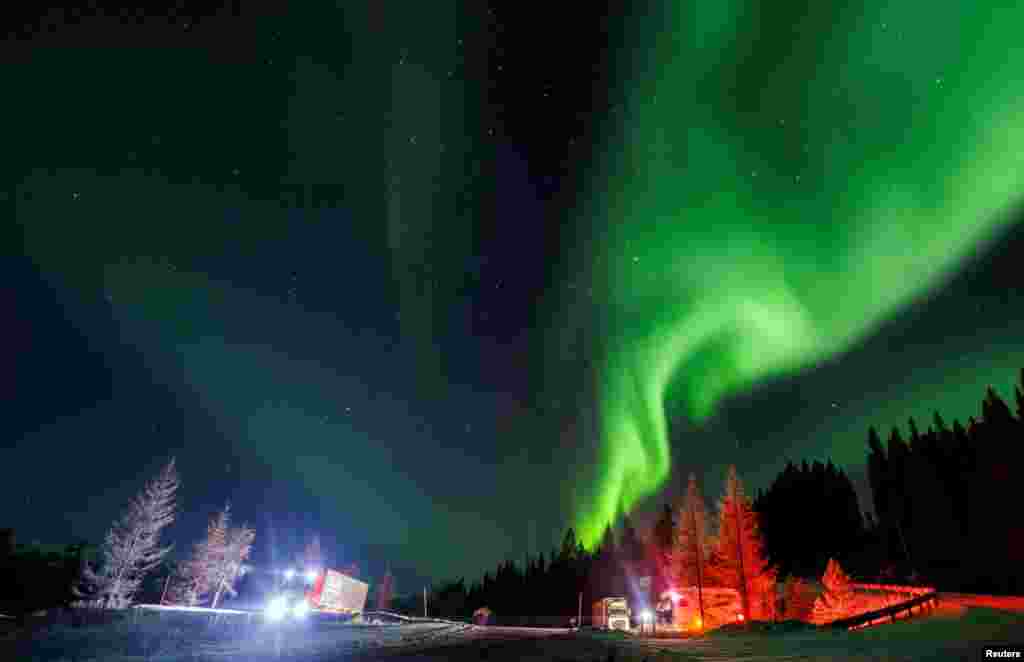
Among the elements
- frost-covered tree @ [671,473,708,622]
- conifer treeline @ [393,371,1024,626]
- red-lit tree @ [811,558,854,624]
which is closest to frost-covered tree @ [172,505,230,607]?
conifer treeline @ [393,371,1024,626]

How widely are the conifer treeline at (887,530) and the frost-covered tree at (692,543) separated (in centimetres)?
235

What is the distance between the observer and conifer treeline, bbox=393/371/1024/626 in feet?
201

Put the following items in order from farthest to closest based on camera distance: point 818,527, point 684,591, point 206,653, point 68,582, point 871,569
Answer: point 818,527 → point 871,569 → point 684,591 → point 68,582 → point 206,653

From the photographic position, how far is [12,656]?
13.2 meters

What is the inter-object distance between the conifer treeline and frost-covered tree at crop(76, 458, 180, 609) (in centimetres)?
5764

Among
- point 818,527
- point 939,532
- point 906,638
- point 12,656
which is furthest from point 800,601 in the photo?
point 12,656

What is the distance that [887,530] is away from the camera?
82.2m

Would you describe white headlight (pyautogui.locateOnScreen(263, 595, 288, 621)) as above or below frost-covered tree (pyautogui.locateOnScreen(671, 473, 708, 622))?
below

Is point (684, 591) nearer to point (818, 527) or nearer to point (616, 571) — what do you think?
point (818, 527)

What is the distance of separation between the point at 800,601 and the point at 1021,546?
27091mm

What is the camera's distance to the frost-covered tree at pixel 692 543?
55478 mm

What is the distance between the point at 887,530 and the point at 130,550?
342 feet

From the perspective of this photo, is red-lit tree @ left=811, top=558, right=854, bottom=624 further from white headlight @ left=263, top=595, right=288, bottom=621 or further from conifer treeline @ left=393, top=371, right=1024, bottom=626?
white headlight @ left=263, top=595, right=288, bottom=621

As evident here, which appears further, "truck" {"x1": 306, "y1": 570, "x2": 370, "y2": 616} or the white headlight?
"truck" {"x1": 306, "y1": 570, "x2": 370, "y2": 616}
